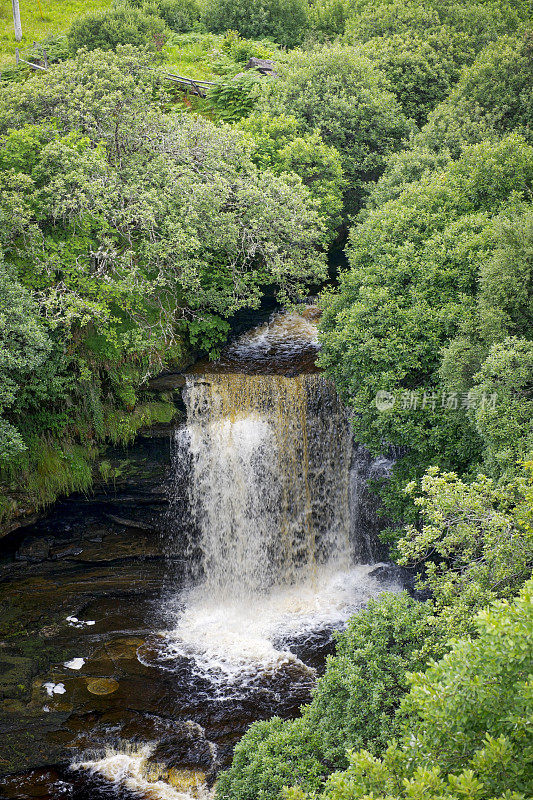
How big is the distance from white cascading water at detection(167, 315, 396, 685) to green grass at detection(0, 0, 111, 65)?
23.8m

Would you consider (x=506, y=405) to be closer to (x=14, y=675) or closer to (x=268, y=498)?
(x=268, y=498)

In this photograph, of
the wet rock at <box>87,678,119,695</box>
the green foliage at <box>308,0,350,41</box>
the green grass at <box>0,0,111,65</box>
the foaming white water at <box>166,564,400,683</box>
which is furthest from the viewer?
the green foliage at <box>308,0,350,41</box>

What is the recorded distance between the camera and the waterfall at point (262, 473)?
1781 cm

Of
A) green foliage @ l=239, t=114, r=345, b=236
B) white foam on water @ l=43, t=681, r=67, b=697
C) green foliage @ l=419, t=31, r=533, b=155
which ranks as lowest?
white foam on water @ l=43, t=681, r=67, b=697

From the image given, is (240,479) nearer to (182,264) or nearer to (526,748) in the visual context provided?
(182,264)

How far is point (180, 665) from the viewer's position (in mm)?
15430

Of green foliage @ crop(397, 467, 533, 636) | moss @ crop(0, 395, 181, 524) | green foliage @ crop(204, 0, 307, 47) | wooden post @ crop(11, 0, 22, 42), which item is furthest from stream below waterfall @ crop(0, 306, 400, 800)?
wooden post @ crop(11, 0, 22, 42)

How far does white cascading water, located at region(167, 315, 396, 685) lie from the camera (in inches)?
699

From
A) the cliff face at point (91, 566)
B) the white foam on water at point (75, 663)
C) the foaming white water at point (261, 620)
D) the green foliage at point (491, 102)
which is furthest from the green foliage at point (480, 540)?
the green foliage at point (491, 102)

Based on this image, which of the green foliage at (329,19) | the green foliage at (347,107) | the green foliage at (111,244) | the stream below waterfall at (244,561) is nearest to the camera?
the stream below waterfall at (244,561)

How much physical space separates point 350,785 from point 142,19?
107 ft

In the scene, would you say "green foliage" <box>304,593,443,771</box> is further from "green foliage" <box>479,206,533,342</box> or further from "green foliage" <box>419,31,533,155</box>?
"green foliage" <box>419,31,533,155</box>

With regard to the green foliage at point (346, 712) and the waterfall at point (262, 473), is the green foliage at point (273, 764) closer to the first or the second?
the green foliage at point (346, 712)

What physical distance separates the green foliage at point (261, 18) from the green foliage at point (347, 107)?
11402 mm
